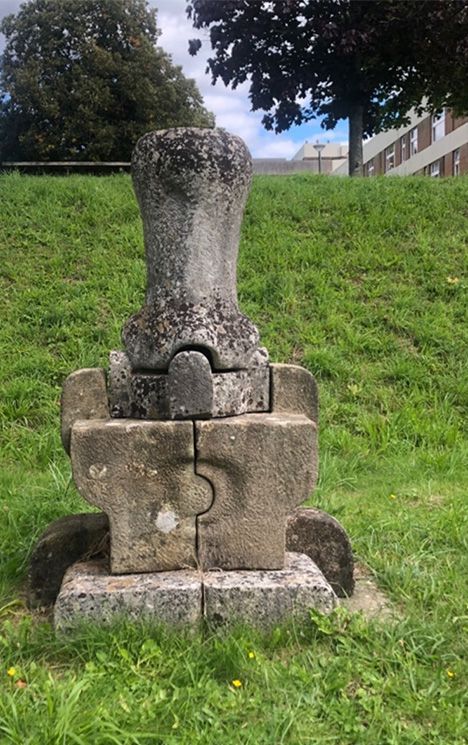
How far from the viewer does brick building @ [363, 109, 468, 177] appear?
2952 cm

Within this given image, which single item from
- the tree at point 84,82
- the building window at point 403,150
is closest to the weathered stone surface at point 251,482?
the tree at point 84,82

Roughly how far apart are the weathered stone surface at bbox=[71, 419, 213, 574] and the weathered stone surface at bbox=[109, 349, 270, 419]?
8cm

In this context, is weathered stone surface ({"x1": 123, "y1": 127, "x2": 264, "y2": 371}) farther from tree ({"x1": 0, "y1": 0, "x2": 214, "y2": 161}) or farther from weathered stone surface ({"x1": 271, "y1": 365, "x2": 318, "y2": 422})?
tree ({"x1": 0, "y1": 0, "x2": 214, "y2": 161})

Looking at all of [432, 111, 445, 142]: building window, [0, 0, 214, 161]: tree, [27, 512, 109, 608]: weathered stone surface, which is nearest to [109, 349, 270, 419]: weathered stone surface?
[27, 512, 109, 608]: weathered stone surface

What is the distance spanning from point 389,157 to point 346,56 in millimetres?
28915

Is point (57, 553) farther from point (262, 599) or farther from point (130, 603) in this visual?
point (262, 599)

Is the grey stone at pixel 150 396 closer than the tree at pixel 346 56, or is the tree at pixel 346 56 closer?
the grey stone at pixel 150 396

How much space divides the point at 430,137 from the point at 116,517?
3531cm

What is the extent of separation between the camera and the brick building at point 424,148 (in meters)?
29.5

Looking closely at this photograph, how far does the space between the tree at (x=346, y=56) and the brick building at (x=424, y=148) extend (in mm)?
9890

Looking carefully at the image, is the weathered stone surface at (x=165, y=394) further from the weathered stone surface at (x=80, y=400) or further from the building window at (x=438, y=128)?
the building window at (x=438, y=128)

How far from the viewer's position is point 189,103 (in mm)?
22094

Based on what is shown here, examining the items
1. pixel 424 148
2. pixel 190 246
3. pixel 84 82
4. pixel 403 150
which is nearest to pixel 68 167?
pixel 84 82

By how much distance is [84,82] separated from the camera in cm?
1977
